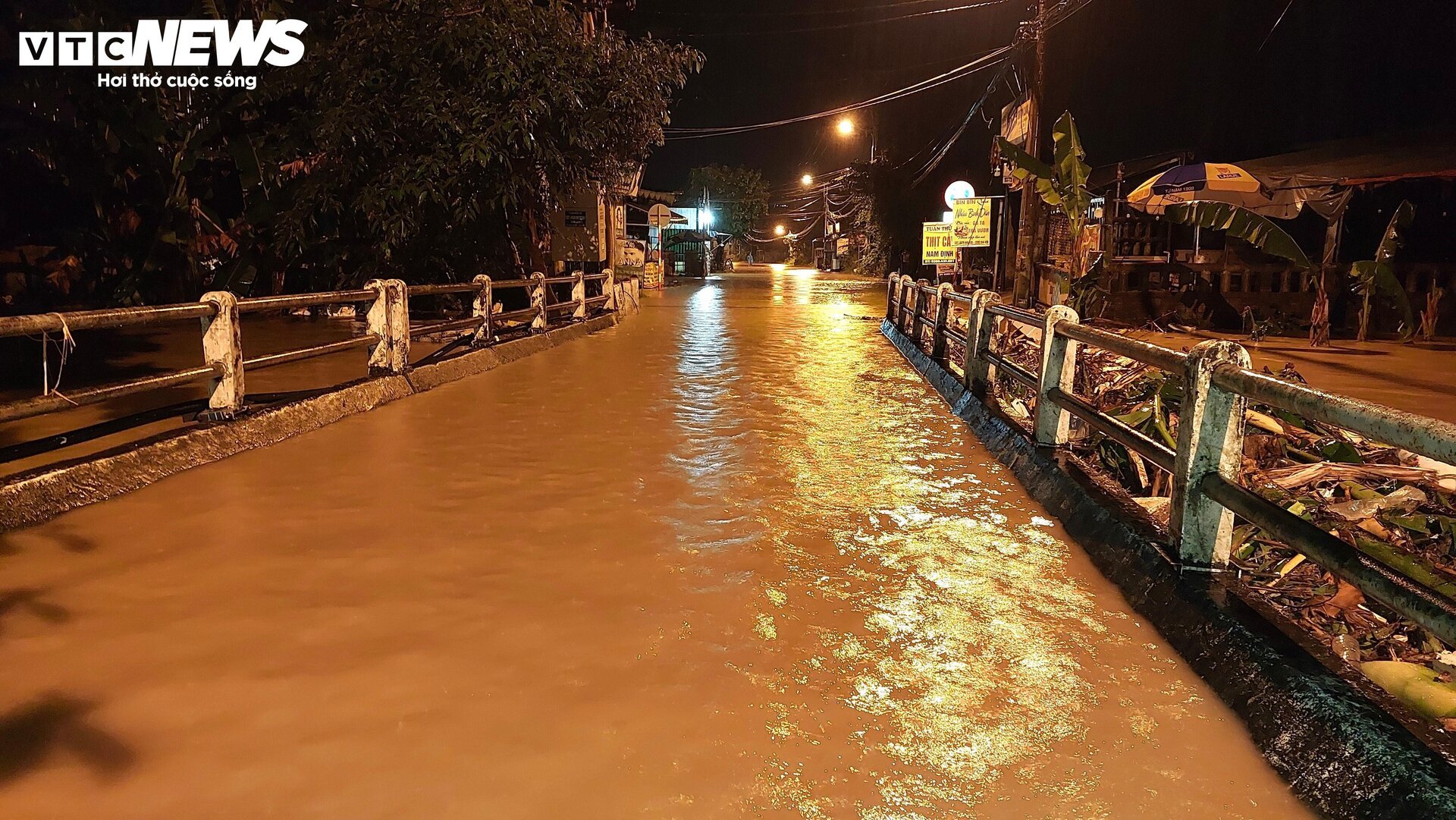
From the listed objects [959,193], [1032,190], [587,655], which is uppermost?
[959,193]

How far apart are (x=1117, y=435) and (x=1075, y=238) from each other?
22.2ft

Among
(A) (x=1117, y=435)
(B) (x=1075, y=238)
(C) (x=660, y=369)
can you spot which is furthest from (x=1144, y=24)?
(A) (x=1117, y=435)

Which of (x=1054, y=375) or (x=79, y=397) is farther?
(x=1054, y=375)

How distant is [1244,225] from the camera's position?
10820mm

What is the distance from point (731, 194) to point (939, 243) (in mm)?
70431

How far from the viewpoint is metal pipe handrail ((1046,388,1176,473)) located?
4113 mm

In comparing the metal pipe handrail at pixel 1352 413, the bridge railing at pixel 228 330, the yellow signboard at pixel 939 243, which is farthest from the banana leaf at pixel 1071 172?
Answer: the yellow signboard at pixel 939 243

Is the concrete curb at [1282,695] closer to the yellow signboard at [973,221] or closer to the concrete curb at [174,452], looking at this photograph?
the concrete curb at [174,452]

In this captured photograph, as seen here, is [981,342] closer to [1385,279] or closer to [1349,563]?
[1349,563]

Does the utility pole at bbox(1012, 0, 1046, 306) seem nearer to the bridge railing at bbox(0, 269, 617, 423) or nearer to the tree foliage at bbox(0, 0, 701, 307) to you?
the tree foliage at bbox(0, 0, 701, 307)

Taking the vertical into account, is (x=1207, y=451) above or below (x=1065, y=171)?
below

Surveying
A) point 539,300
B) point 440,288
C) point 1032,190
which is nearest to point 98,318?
point 440,288

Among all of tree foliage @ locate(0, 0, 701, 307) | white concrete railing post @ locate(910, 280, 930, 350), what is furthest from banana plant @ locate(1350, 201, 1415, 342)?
tree foliage @ locate(0, 0, 701, 307)

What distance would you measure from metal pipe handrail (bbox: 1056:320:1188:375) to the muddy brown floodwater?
42.3 inches
